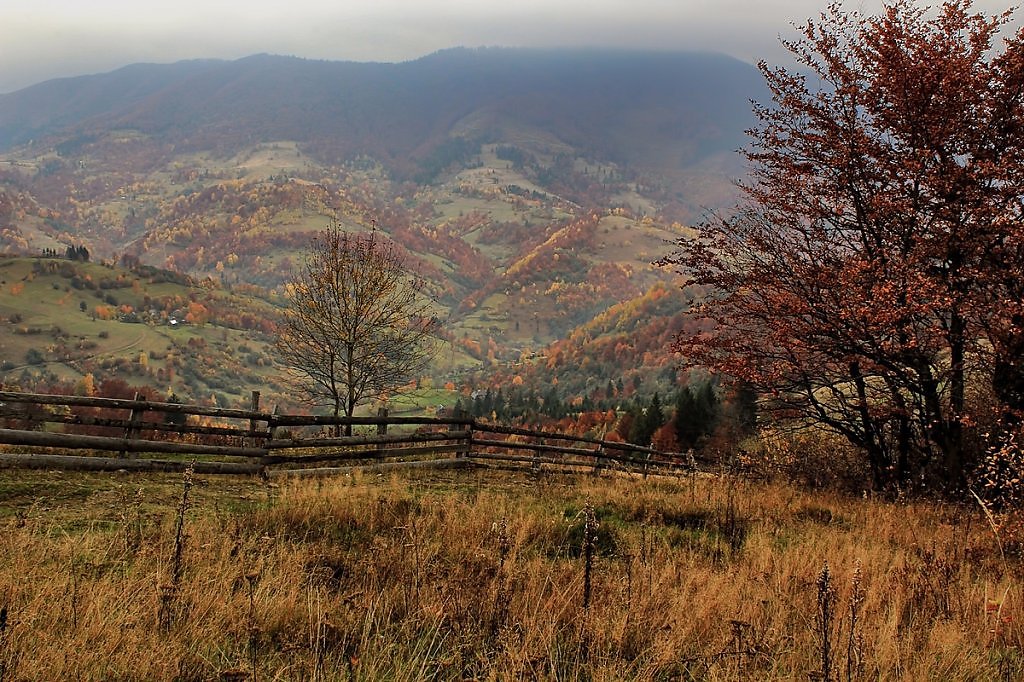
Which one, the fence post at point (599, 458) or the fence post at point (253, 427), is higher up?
the fence post at point (253, 427)

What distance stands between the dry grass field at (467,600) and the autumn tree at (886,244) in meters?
4.15

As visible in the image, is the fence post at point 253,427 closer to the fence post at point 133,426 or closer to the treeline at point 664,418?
the fence post at point 133,426

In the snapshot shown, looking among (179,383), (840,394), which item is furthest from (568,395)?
(840,394)

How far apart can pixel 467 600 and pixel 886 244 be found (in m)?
11.5

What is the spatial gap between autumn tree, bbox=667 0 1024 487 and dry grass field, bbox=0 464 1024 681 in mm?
4146

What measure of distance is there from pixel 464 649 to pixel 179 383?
183839 millimetres

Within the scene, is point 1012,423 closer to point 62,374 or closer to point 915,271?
point 915,271

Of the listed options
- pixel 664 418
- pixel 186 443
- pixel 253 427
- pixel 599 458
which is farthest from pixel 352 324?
pixel 664 418

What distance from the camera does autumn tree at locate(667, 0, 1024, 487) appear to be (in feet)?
35.1

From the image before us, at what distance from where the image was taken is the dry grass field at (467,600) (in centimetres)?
362

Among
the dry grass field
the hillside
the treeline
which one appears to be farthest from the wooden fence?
the hillside

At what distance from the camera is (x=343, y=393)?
28469mm

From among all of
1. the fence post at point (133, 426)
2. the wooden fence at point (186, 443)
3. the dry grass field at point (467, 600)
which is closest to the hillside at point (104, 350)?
the wooden fence at point (186, 443)

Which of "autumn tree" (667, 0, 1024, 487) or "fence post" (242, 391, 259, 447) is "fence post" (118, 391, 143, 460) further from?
"autumn tree" (667, 0, 1024, 487)
